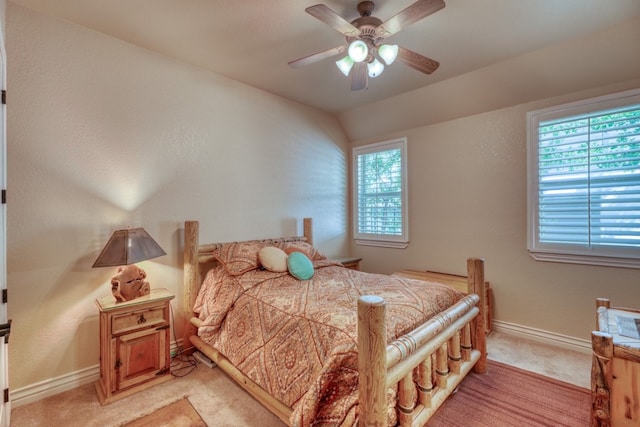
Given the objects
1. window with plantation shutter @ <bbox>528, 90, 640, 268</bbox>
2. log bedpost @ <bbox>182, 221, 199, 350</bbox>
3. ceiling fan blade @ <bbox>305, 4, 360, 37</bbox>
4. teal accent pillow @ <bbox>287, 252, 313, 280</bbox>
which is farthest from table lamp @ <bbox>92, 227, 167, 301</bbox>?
window with plantation shutter @ <bbox>528, 90, 640, 268</bbox>

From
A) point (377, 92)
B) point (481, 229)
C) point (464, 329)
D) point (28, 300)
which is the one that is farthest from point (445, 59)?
point (28, 300)

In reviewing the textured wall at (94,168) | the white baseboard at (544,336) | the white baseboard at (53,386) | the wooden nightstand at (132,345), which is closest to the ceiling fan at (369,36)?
the textured wall at (94,168)

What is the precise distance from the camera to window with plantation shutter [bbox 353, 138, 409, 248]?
3.97 m

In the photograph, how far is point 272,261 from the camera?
2705mm

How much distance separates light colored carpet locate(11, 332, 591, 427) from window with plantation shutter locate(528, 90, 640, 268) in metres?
1.03

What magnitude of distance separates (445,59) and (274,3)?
166 centimetres

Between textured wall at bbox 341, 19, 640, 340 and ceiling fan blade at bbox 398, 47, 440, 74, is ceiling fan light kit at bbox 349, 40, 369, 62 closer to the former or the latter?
ceiling fan blade at bbox 398, 47, 440, 74

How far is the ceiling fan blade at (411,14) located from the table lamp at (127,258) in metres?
2.26

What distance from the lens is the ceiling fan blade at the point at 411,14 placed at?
154 cm

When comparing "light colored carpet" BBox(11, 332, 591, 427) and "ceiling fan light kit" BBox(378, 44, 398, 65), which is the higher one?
"ceiling fan light kit" BBox(378, 44, 398, 65)

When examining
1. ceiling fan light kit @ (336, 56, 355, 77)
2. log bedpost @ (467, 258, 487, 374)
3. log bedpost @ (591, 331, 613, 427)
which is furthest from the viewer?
log bedpost @ (467, 258, 487, 374)

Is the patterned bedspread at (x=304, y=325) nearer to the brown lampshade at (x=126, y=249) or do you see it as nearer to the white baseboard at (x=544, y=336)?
the brown lampshade at (x=126, y=249)

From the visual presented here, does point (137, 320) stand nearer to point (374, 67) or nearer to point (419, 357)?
point (419, 357)

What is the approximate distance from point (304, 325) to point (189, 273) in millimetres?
1475
